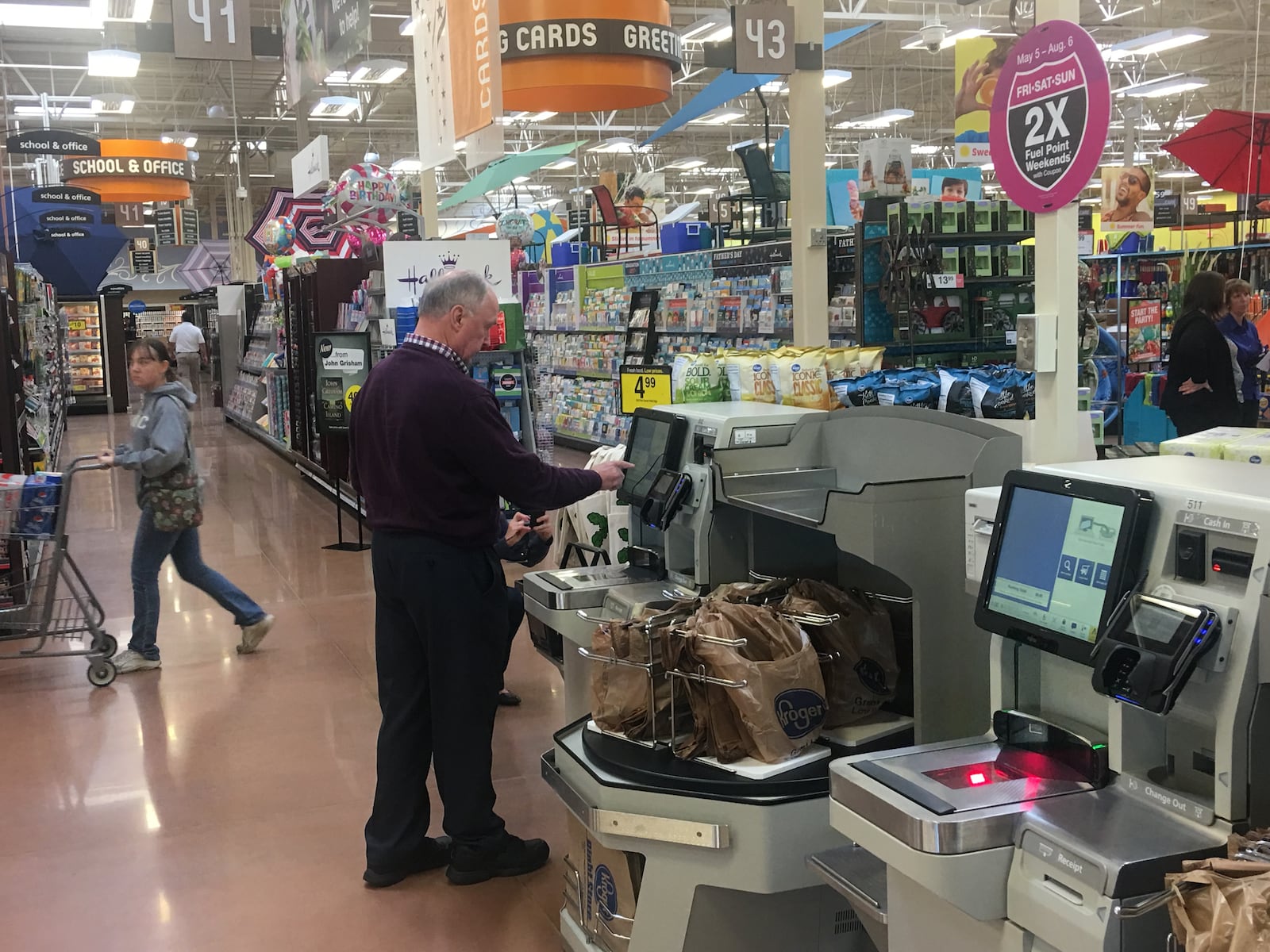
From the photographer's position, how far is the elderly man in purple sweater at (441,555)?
3.29 m

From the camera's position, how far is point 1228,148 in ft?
33.8

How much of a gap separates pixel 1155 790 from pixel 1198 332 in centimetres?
581

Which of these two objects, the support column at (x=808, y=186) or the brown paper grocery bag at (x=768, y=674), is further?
the support column at (x=808, y=186)

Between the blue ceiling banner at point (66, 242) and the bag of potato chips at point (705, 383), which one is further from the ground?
the blue ceiling banner at point (66, 242)

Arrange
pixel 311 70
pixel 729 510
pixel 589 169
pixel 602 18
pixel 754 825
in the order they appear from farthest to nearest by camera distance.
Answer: pixel 589 169 < pixel 311 70 < pixel 602 18 < pixel 729 510 < pixel 754 825

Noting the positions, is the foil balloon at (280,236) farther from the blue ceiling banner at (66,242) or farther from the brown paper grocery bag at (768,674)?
the brown paper grocery bag at (768,674)

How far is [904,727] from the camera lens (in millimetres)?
2859

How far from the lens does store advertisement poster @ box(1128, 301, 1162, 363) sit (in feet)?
35.8

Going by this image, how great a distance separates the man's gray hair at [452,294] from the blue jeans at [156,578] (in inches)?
117

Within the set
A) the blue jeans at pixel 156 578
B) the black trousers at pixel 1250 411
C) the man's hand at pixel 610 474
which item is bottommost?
the blue jeans at pixel 156 578

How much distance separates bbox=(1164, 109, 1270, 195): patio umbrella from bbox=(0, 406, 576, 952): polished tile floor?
302 inches

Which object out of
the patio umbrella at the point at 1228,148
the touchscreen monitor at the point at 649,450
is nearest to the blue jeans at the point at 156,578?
the touchscreen monitor at the point at 649,450

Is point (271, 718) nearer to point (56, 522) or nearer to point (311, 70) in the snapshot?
point (56, 522)

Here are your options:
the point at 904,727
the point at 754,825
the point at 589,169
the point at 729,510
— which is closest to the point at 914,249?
the point at 729,510
